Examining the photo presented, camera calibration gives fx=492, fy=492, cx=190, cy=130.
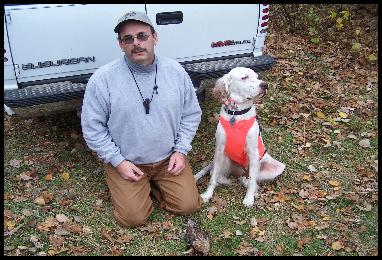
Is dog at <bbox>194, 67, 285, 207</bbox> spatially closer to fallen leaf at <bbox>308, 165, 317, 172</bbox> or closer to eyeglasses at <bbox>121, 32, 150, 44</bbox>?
fallen leaf at <bbox>308, 165, 317, 172</bbox>

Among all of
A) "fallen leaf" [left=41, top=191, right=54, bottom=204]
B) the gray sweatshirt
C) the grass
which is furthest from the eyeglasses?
"fallen leaf" [left=41, top=191, right=54, bottom=204]

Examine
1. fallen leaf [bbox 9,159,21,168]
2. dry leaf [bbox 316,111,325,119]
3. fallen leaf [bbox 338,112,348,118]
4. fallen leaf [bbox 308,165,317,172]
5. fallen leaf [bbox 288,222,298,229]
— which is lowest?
fallen leaf [bbox 288,222,298,229]

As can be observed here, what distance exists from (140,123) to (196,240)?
1.16m

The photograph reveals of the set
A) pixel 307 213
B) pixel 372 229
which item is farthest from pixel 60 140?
pixel 372 229

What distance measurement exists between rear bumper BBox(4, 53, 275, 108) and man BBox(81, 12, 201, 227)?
1.87 feet

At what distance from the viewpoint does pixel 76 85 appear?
5.07m

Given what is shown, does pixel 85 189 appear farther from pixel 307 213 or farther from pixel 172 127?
pixel 307 213

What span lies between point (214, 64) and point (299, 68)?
3.10 meters

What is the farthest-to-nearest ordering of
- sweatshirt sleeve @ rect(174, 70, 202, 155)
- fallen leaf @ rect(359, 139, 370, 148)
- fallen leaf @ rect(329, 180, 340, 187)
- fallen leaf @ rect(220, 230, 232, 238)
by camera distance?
fallen leaf @ rect(359, 139, 370, 148) < fallen leaf @ rect(329, 180, 340, 187) < sweatshirt sleeve @ rect(174, 70, 202, 155) < fallen leaf @ rect(220, 230, 232, 238)

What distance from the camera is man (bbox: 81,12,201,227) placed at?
4406mm

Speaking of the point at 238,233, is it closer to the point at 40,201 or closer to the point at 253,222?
the point at 253,222

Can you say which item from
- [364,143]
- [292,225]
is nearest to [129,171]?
[292,225]

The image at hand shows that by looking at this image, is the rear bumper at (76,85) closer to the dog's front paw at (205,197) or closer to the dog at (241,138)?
the dog at (241,138)

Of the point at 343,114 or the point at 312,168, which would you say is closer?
the point at 312,168
